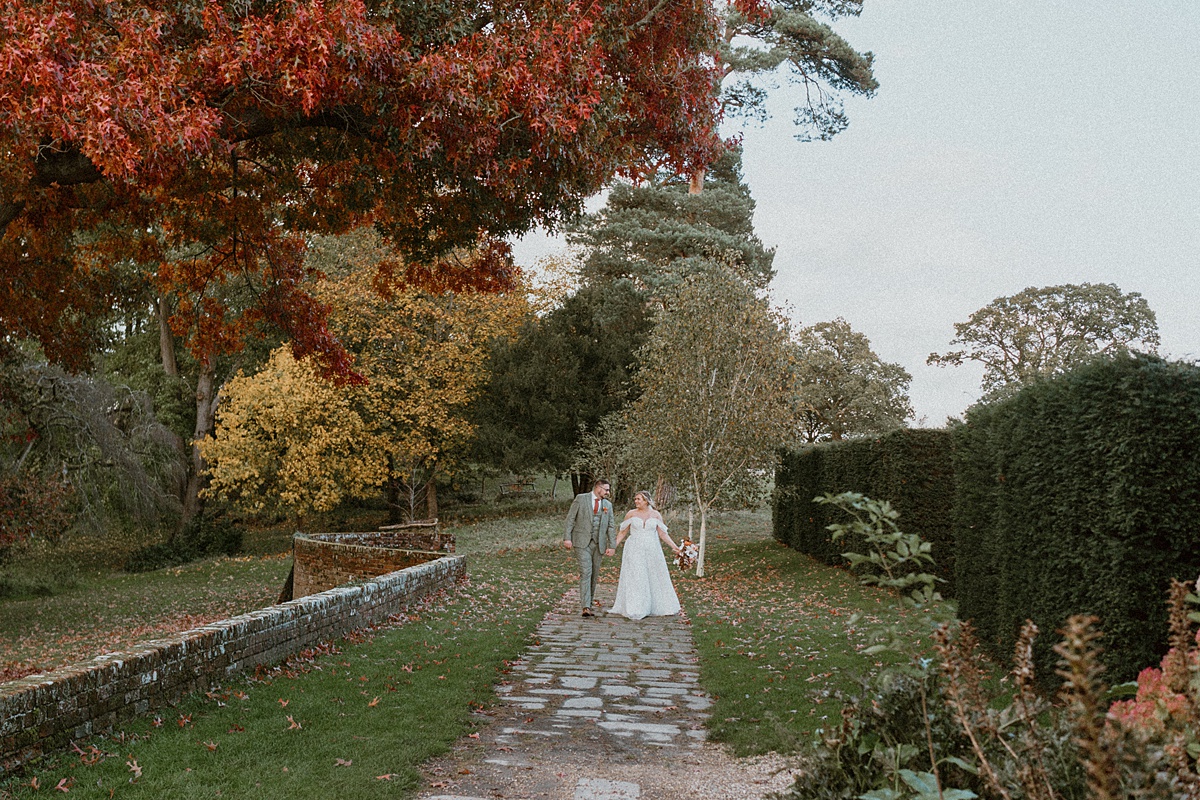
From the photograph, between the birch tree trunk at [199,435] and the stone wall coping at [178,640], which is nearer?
the stone wall coping at [178,640]

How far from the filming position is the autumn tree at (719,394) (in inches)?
736

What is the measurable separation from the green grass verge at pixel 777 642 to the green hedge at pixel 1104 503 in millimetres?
1448

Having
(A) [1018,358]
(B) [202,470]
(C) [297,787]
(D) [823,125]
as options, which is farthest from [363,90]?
(A) [1018,358]

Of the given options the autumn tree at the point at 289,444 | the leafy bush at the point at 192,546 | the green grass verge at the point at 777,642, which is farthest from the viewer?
the leafy bush at the point at 192,546

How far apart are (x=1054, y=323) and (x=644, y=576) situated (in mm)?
34989

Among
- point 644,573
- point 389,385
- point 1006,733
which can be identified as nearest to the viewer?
point 1006,733

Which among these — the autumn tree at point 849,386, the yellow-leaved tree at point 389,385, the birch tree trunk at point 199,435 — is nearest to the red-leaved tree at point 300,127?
the yellow-leaved tree at point 389,385

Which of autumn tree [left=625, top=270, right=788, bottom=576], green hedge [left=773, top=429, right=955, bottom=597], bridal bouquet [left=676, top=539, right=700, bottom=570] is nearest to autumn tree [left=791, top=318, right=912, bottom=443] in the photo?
green hedge [left=773, top=429, right=955, bottom=597]

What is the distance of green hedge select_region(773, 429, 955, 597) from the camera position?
546 inches

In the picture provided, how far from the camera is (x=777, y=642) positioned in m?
9.99

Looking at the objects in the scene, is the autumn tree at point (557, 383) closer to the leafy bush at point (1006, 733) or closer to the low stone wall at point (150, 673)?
the low stone wall at point (150, 673)

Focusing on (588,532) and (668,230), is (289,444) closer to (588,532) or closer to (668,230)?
(668,230)

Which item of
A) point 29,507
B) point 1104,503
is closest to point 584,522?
point 1104,503

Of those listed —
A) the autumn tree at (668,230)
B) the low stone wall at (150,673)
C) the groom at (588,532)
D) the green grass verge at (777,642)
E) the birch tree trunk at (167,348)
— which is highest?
the autumn tree at (668,230)
